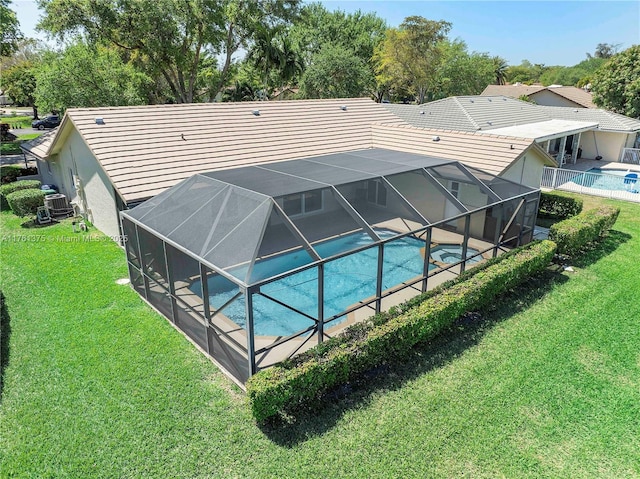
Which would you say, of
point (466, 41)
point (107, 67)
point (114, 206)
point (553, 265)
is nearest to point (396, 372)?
point (553, 265)

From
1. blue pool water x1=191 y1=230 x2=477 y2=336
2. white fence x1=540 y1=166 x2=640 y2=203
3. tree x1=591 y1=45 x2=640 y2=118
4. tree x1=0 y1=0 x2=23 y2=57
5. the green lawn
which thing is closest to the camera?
the green lawn

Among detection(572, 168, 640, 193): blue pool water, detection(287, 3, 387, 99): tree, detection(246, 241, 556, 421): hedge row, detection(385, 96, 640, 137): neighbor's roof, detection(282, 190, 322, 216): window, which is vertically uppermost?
detection(287, 3, 387, 99): tree

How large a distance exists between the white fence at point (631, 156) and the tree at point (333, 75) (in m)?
23.1

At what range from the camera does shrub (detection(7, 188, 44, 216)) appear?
49.6 feet

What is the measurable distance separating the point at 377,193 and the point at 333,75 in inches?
1301

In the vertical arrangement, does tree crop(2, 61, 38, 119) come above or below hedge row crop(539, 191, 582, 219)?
above

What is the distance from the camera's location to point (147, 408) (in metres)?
6.54

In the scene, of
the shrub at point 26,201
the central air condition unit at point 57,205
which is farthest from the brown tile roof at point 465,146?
the shrub at point 26,201

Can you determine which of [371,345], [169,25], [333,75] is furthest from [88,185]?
[333,75]

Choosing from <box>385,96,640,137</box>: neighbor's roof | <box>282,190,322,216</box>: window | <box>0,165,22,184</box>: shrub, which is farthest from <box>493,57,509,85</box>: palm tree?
<box>282,190,322,216</box>: window

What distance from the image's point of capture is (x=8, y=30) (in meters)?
25.6

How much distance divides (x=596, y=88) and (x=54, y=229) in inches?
1399

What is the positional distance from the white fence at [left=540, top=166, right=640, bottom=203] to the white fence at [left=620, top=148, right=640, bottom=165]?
799 centimetres

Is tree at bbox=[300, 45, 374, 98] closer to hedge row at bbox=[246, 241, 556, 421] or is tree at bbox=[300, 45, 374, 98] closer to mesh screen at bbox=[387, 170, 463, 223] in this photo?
mesh screen at bbox=[387, 170, 463, 223]
